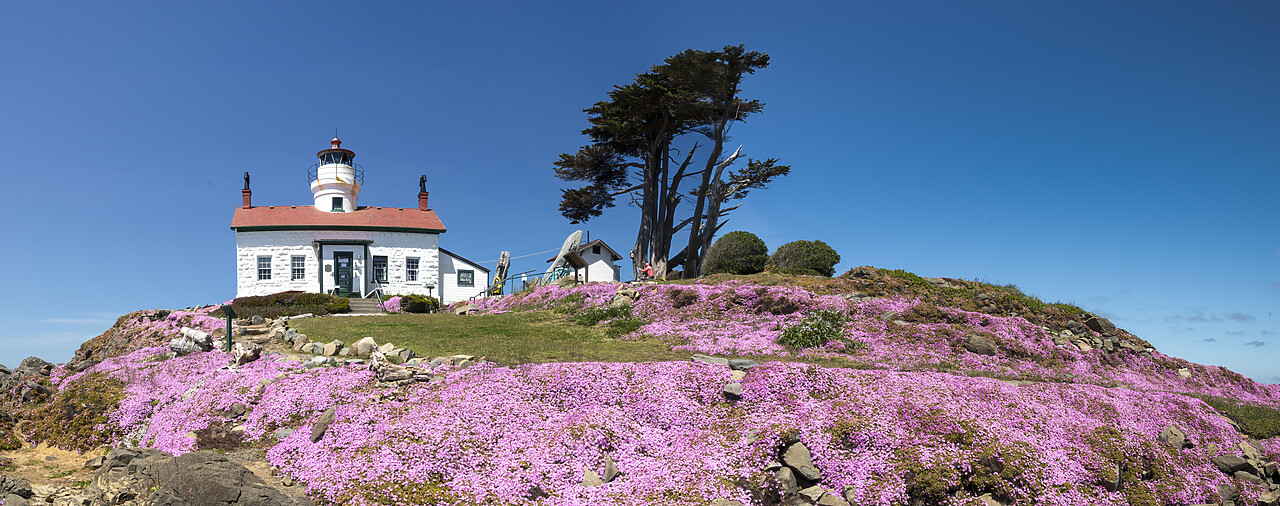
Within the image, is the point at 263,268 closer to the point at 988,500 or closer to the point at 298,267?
the point at 298,267

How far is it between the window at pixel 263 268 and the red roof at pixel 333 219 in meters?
1.62

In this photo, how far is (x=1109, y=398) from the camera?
10.5m

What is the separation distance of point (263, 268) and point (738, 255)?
24197 millimetres

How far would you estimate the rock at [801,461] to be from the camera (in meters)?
6.99

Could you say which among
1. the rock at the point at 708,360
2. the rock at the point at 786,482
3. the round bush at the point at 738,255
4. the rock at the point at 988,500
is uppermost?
the round bush at the point at 738,255

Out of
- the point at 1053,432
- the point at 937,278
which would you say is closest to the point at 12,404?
the point at 1053,432

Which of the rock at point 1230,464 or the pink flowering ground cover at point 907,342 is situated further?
the pink flowering ground cover at point 907,342

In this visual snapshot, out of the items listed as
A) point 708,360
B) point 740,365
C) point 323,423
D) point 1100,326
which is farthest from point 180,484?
point 1100,326

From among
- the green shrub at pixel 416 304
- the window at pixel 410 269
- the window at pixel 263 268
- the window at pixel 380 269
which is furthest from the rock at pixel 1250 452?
the window at pixel 263 268

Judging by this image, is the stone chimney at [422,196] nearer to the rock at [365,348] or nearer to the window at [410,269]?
the window at [410,269]

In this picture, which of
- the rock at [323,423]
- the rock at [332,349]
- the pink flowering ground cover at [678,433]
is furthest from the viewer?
the rock at [332,349]

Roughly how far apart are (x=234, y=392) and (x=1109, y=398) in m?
13.4

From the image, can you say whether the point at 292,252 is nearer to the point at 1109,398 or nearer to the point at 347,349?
the point at 347,349

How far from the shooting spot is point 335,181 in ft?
120
